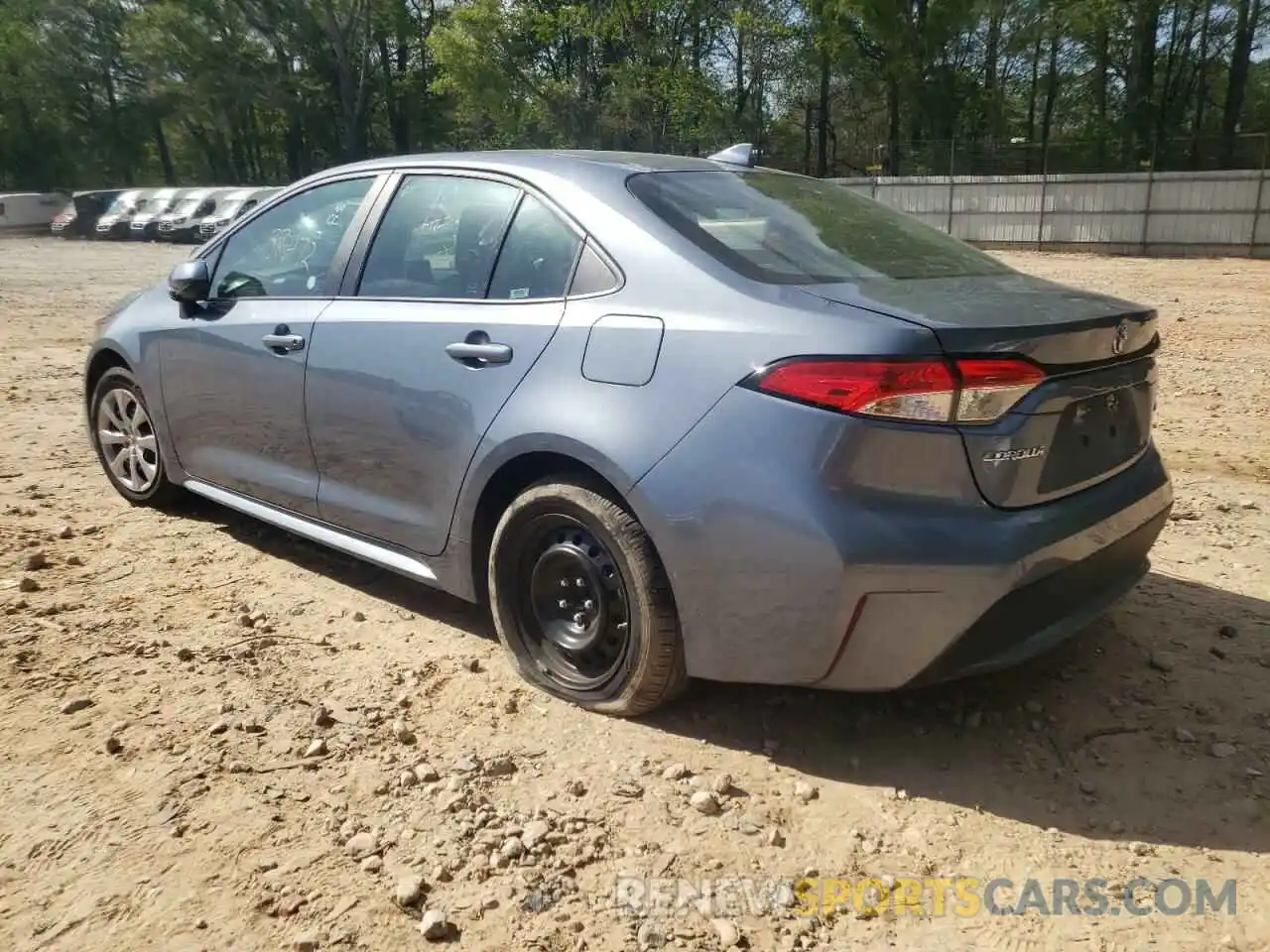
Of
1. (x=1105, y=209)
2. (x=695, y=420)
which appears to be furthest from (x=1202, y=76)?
(x=695, y=420)

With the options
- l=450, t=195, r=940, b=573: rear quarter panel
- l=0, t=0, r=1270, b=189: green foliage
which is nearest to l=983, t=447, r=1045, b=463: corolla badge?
l=450, t=195, r=940, b=573: rear quarter panel

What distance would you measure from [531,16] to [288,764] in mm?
36825

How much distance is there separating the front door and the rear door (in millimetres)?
143

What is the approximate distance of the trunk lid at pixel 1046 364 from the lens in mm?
2396

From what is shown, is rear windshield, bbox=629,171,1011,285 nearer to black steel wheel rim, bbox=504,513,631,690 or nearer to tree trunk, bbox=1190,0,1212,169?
black steel wheel rim, bbox=504,513,631,690

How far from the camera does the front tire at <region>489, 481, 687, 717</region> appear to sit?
272 centimetres

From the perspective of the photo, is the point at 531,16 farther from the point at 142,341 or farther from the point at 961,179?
the point at 142,341

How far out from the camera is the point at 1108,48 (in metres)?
33.8

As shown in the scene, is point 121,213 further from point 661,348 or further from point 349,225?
point 661,348

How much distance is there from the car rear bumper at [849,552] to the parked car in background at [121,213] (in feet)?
116

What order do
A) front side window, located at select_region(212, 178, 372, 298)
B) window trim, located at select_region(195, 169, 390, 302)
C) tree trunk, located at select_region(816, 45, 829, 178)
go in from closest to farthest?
window trim, located at select_region(195, 169, 390, 302) < front side window, located at select_region(212, 178, 372, 298) < tree trunk, located at select_region(816, 45, 829, 178)

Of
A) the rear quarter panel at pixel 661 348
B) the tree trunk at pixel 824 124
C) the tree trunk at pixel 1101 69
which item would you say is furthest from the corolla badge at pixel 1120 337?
the tree trunk at pixel 824 124

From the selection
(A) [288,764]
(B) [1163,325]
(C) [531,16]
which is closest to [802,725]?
(A) [288,764]

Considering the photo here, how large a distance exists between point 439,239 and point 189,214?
1197 inches
